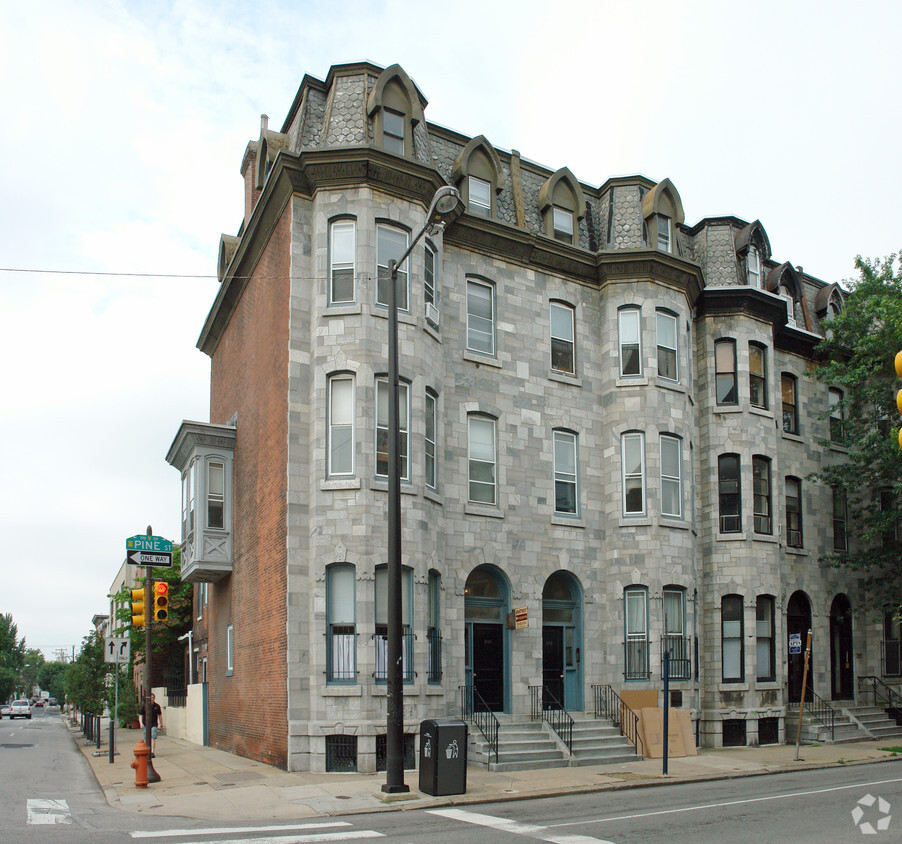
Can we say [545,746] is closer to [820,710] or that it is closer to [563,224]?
[820,710]

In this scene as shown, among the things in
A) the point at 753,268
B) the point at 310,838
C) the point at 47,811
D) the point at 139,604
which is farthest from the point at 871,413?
the point at 47,811

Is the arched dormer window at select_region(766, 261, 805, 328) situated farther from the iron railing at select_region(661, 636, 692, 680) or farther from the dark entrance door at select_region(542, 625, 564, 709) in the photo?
the dark entrance door at select_region(542, 625, 564, 709)

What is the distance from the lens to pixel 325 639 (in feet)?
61.1

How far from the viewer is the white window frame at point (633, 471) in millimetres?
23938

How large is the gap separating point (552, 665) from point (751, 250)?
1412 centimetres

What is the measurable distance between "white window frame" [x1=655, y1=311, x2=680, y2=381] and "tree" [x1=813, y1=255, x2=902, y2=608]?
579 centimetres

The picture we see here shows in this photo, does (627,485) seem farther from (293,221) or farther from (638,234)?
(293,221)

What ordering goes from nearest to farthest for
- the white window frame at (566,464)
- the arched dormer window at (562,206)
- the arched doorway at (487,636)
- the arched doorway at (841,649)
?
1. the arched doorway at (487,636)
2. the white window frame at (566,464)
3. the arched dormer window at (562,206)
4. the arched doorway at (841,649)

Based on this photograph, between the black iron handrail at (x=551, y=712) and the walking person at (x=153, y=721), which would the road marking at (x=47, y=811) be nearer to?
the walking person at (x=153, y=721)

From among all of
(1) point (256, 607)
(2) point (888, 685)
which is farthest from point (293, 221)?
(2) point (888, 685)

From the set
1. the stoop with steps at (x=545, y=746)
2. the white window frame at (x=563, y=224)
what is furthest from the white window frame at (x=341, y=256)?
the stoop with steps at (x=545, y=746)

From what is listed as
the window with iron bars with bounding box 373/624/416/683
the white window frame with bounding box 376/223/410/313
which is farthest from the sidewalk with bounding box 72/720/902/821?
the white window frame with bounding box 376/223/410/313

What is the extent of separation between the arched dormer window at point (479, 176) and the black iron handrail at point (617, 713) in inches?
477

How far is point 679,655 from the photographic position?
77.1 ft
